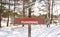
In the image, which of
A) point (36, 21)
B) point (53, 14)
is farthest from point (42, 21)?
point (53, 14)

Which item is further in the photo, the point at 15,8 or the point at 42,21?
the point at 15,8

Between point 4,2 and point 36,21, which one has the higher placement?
point 4,2

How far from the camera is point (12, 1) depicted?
829 centimetres

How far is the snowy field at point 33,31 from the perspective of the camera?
662cm

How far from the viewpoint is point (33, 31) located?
24.1 feet

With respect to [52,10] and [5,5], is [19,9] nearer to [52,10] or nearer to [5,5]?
[5,5]

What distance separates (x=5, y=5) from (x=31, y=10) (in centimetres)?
162

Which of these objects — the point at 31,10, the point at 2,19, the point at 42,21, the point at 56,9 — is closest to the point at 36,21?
the point at 42,21

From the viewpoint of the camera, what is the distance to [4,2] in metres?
8.35

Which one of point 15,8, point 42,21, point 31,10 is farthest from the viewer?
point 15,8

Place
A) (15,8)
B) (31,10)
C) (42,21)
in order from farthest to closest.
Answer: (15,8), (31,10), (42,21)

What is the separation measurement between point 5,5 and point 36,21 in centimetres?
458

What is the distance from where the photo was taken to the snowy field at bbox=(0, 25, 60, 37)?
6.62 m

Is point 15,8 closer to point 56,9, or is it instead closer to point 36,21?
point 56,9
